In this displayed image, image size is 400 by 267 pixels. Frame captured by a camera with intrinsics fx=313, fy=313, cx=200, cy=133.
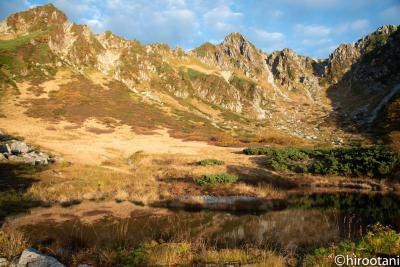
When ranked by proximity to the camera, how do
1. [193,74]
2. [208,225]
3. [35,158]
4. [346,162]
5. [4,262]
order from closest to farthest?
[4,262], [208,225], [35,158], [346,162], [193,74]

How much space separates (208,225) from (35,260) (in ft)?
34.4

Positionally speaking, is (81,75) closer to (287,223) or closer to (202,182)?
(202,182)

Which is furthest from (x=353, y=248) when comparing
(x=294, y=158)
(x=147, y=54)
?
(x=147, y=54)

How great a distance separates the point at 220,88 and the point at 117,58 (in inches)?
2613

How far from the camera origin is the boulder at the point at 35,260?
9.59 m

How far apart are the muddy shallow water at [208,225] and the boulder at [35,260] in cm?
405

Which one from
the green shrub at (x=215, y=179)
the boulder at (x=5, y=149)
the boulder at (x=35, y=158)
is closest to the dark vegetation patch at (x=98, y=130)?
the boulder at (x=35, y=158)

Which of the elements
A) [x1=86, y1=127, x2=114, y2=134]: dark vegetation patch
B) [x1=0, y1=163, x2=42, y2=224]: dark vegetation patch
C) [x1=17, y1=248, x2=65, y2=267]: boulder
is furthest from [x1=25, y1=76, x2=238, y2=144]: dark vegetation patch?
[x1=17, y1=248, x2=65, y2=267]: boulder

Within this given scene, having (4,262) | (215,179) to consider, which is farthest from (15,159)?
(4,262)

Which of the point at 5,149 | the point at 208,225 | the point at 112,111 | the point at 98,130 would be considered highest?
the point at 112,111

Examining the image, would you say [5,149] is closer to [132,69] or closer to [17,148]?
[17,148]

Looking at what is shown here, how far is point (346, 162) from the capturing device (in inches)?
1387

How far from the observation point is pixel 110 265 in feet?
35.4

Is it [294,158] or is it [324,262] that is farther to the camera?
[294,158]
